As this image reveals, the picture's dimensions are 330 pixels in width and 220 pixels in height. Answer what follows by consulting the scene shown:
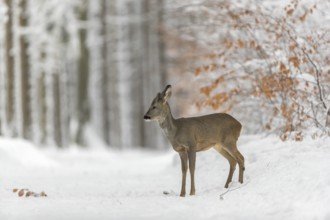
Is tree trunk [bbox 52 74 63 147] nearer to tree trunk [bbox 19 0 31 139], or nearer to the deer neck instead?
tree trunk [bbox 19 0 31 139]

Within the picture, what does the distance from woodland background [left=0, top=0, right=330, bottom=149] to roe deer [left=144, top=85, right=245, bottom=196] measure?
1.20 m

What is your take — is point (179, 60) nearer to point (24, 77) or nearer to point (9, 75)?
point (24, 77)

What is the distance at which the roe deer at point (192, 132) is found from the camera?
396 inches

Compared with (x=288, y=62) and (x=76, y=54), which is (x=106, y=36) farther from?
(x=288, y=62)

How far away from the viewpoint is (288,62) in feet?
38.1

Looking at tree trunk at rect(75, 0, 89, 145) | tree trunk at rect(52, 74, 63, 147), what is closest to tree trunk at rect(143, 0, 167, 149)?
tree trunk at rect(52, 74, 63, 147)

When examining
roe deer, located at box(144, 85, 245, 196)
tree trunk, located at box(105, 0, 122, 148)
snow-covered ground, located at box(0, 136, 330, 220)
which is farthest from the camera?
tree trunk, located at box(105, 0, 122, 148)

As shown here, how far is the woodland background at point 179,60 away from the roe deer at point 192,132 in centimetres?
120

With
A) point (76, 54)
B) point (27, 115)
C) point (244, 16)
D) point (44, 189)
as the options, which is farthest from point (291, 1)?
point (76, 54)

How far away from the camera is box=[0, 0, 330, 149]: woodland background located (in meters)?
11.8

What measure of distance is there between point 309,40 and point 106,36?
2704 cm

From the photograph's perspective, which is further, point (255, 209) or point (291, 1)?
point (291, 1)

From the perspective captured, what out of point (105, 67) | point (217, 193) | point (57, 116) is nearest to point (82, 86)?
point (57, 116)

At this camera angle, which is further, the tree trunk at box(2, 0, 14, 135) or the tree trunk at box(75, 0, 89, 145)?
the tree trunk at box(75, 0, 89, 145)
